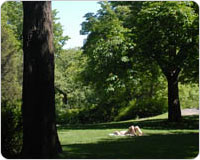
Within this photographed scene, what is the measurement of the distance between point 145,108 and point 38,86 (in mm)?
23420

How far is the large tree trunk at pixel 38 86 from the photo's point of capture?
8055 millimetres

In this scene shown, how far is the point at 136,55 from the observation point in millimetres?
20656

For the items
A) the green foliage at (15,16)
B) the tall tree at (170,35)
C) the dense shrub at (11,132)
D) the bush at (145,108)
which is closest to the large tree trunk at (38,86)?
the dense shrub at (11,132)

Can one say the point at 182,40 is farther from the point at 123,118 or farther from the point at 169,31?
the point at 123,118

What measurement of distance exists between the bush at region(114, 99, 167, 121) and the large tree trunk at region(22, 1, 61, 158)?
74.9 feet

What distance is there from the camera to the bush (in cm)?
3070

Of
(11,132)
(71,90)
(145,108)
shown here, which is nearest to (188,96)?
(145,108)

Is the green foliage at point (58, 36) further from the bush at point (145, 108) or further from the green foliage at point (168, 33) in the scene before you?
the green foliage at point (168, 33)

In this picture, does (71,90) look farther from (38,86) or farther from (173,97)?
(38,86)

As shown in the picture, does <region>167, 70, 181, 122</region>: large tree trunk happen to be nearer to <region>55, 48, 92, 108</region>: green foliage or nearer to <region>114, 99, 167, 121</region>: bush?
<region>114, 99, 167, 121</region>: bush

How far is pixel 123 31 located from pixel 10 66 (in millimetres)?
16787

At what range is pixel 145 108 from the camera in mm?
30672

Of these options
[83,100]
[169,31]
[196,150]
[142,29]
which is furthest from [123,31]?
[83,100]

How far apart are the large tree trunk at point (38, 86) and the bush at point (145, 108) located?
2284 cm
